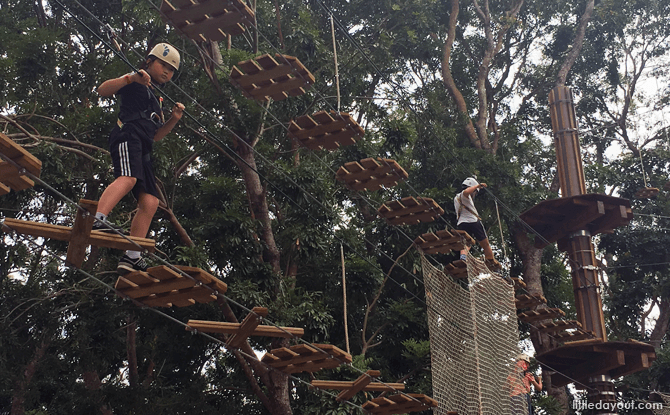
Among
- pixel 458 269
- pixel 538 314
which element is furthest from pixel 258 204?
pixel 538 314

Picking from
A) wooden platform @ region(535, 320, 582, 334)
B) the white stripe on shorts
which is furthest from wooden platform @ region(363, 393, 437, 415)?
the white stripe on shorts

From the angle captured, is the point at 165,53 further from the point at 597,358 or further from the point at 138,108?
the point at 597,358

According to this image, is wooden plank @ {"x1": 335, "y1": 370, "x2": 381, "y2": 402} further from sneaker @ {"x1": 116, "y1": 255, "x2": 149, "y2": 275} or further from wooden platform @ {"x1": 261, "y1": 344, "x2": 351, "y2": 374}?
sneaker @ {"x1": 116, "y1": 255, "x2": 149, "y2": 275}

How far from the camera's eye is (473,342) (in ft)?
22.8

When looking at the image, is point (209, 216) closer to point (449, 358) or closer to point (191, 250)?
point (191, 250)

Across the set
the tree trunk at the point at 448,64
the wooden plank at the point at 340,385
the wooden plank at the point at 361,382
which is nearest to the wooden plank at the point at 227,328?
the wooden plank at the point at 361,382

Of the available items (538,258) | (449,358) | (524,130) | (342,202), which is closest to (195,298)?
(449,358)

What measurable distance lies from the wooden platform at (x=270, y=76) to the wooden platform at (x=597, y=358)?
16.4 ft

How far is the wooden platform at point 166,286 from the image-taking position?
4293 millimetres

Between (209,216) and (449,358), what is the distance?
3585 millimetres

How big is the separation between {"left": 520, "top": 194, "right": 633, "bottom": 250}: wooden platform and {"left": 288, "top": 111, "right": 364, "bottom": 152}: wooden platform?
3.98 m

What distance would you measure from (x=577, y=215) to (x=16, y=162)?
7.43 metres

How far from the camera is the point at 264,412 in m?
10.0

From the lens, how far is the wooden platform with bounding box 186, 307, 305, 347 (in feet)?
16.6
